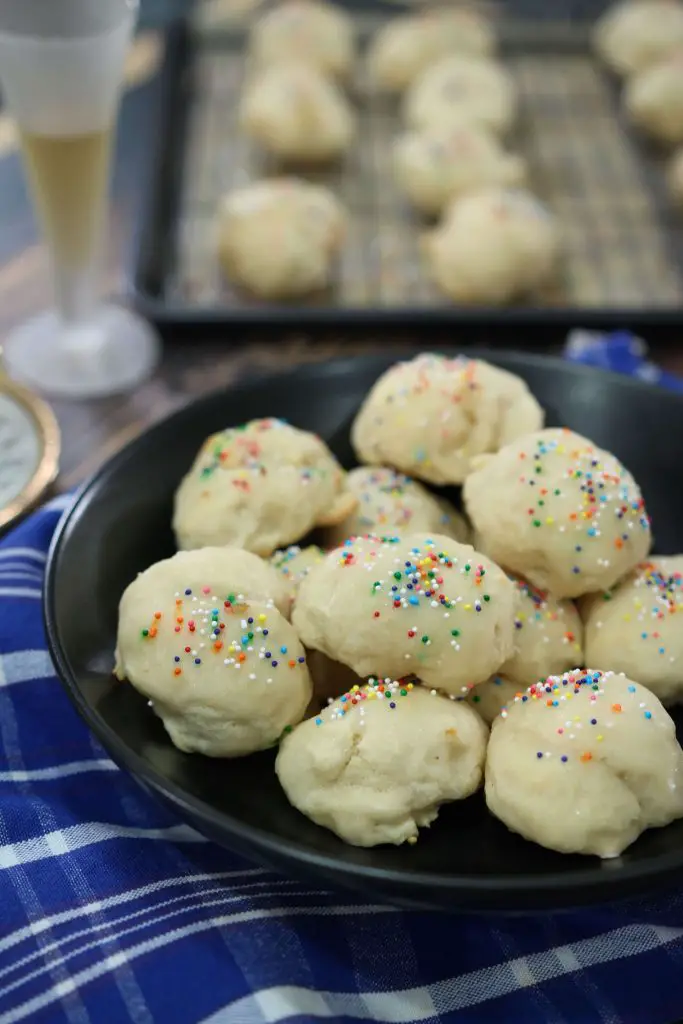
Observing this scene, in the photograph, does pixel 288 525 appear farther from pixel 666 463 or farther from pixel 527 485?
pixel 666 463

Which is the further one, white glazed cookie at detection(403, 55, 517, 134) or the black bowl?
white glazed cookie at detection(403, 55, 517, 134)

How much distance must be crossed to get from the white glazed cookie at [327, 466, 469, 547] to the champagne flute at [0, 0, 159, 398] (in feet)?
2.09

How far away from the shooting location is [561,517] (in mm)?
992

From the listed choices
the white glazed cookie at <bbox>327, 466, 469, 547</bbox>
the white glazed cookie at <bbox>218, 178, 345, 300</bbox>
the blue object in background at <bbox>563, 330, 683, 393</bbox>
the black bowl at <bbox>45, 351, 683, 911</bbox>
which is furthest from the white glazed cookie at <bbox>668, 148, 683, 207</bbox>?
the white glazed cookie at <bbox>327, 466, 469, 547</bbox>

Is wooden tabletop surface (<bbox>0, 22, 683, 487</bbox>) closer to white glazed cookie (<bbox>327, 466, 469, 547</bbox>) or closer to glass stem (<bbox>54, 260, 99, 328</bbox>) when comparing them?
glass stem (<bbox>54, 260, 99, 328</bbox>)

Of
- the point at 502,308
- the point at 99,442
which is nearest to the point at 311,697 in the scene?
the point at 99,442

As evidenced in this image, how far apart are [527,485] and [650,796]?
30 cm

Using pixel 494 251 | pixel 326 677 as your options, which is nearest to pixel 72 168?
pixel 494 251

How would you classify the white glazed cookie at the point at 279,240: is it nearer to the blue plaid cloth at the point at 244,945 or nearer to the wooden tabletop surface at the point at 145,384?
the wooden tabletop surface at the point at 145,384

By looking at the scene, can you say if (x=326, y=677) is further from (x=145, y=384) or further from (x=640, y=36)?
(x=640, y=36)

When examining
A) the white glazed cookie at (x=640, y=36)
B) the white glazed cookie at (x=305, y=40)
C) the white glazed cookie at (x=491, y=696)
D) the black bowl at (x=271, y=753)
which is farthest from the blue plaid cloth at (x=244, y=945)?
the white glazed cookie at (x=640, y=36)

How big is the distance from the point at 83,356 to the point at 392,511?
75 cm

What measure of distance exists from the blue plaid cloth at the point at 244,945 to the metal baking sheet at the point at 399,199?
93cm

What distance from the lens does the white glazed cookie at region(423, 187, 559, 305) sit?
1.76 m
